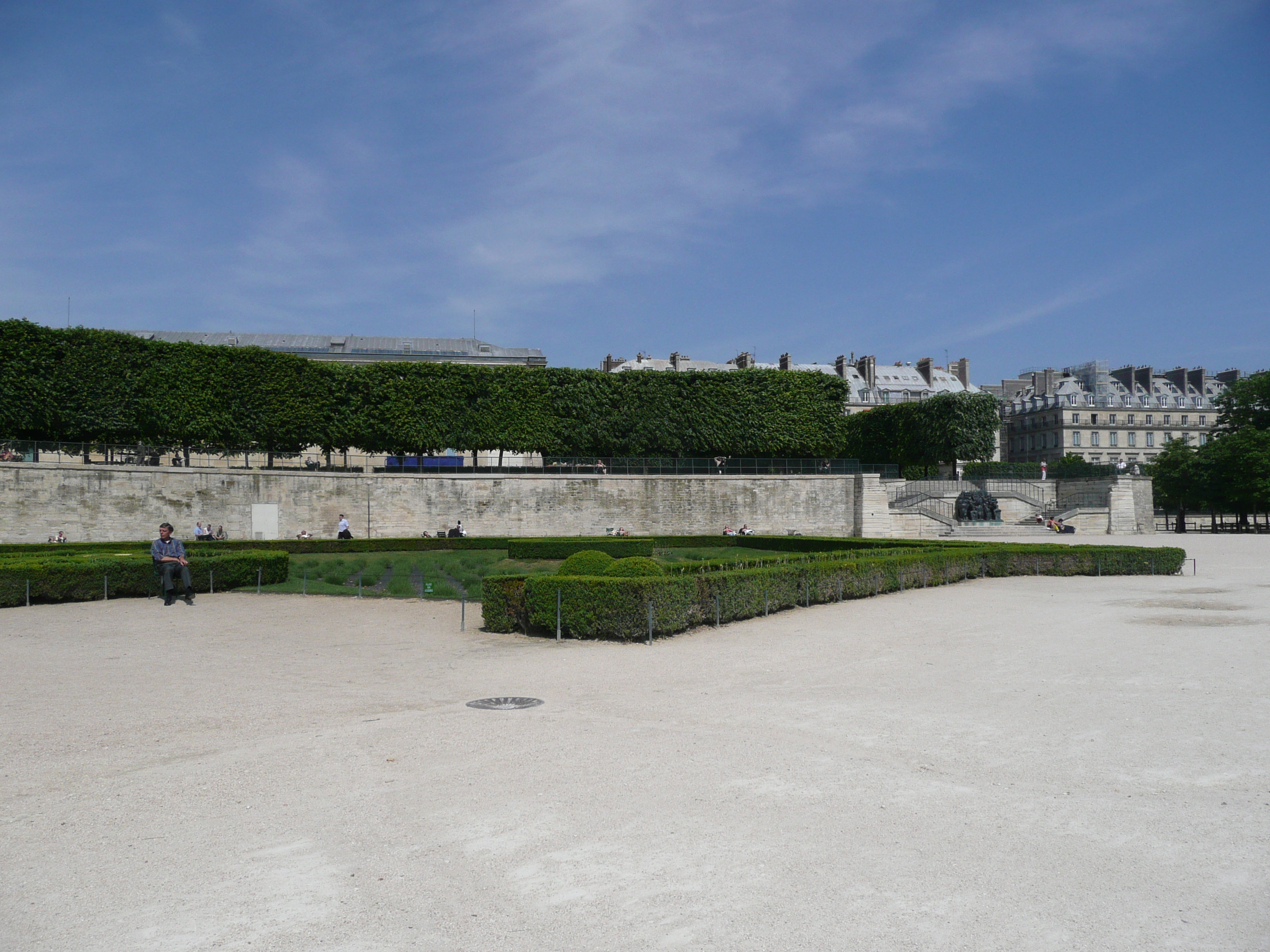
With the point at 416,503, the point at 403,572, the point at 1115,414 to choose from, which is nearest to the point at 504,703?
the point at 403,572

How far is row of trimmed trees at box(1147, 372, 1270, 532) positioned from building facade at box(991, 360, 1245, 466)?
19.7 m

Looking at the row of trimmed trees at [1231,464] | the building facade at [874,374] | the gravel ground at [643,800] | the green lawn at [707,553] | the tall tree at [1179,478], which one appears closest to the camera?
the gravel ground at [643,800]

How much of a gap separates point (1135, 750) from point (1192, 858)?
7.82 ft

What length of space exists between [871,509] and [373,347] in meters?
45.7

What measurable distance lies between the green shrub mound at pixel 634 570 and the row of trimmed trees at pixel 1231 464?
168 feet

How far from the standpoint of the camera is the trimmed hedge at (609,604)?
13.3 metres

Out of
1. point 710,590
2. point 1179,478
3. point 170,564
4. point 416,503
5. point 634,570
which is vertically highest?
point 1179,478

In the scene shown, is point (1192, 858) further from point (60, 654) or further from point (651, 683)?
point (60, 654)

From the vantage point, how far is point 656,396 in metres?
50.4

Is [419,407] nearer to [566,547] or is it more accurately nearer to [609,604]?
[566,547]

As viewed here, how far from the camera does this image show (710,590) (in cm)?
1462

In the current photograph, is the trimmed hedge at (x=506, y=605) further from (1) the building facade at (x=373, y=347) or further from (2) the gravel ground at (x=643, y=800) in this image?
(1) the building facade at (x=373, y=347)

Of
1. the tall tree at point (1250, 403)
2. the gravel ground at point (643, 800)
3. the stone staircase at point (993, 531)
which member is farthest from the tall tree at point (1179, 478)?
the gravel ground at point (643, 800)

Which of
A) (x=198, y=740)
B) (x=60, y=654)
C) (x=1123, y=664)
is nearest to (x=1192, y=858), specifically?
(x=1123, y=664)
